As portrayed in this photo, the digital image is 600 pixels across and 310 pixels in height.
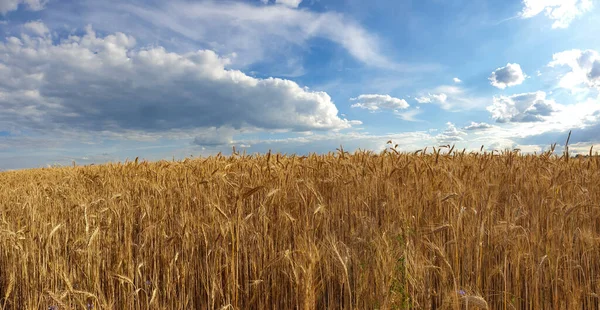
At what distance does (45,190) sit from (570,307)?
7377 mm

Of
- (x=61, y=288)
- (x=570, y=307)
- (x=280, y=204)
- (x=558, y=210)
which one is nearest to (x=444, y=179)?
(x=558, y=210)

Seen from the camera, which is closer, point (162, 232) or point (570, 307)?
point (570, 307)

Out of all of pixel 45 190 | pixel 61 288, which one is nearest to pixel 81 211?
pixel 61 288

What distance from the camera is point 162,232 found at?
3.10m

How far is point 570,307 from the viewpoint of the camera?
2043mm

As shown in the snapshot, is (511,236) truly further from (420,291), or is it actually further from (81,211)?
(81,211)

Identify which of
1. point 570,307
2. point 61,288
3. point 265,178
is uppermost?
point 265,178

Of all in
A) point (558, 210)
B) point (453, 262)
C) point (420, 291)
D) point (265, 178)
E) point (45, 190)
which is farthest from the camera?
point (45, 190)

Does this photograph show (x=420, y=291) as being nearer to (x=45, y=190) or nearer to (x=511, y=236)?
(x=511, y=236)

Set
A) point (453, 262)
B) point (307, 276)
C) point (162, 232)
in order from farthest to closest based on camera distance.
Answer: point (162, 232) → point (453, 262) → point (307, 276)

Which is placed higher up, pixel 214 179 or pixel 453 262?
pixel 214 179

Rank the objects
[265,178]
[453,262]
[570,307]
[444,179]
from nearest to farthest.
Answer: [570,307], [453,262], [444,179], [265,178]

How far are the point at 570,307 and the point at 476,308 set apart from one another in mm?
589

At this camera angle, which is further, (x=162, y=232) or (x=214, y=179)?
(x=214, y=179)
